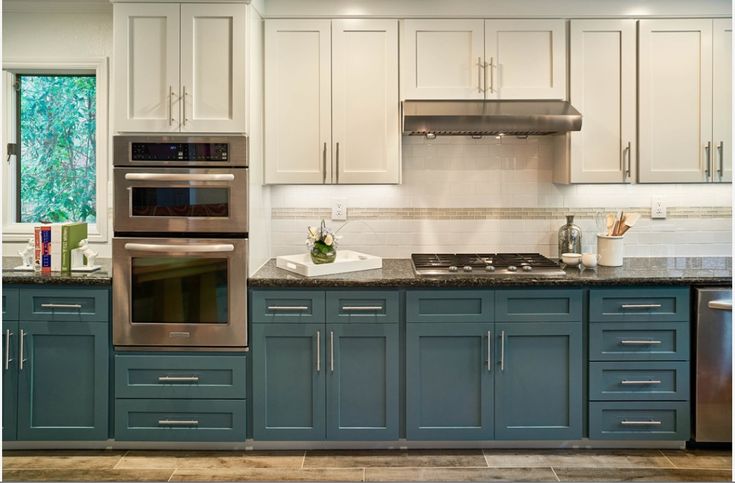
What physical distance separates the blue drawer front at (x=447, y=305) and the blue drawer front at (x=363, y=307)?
0.26 feet

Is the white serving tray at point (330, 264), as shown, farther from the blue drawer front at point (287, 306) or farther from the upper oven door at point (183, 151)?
the upper oven door at point (183, 151)

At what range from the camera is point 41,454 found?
120 inches

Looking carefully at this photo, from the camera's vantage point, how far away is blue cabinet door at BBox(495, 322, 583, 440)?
2986mm

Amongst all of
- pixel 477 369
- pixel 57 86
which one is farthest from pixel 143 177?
pixel 477 369

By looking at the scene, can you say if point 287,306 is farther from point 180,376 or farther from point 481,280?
point 481,280

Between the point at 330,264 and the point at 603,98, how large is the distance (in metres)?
1.66

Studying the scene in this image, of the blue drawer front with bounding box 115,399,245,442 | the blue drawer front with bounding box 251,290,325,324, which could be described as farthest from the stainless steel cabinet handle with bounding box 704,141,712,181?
the blue drawer front with bounding box 115,399,245,442

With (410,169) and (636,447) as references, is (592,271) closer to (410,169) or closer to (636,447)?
(636,447)

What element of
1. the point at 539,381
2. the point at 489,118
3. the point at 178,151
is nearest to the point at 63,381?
the point at 178,151

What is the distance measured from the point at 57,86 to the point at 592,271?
3.09 meters

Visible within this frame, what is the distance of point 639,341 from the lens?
118 inches

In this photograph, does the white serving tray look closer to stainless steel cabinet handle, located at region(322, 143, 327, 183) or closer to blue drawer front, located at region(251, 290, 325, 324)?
blue drawer front, located at region(251, 290, 325, 324)

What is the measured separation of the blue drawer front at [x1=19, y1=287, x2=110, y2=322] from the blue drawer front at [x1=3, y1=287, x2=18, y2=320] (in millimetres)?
25

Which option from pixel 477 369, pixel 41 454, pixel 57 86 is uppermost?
pixel 57 86
